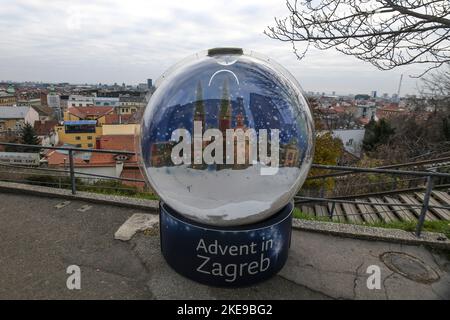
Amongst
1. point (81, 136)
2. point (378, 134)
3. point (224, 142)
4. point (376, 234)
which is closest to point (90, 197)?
point (224, 142)

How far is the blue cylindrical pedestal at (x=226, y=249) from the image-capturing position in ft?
10.0

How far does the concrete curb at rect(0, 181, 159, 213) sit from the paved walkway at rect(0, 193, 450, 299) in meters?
0.48

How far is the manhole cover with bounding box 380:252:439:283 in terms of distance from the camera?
3.42 meters

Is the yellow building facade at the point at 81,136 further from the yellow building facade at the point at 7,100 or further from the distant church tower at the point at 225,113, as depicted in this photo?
the yellow building facade at the point at 7,100

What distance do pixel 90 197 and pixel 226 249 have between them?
3.18 m

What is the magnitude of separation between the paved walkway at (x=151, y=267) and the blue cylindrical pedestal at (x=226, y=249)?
0.44 ft

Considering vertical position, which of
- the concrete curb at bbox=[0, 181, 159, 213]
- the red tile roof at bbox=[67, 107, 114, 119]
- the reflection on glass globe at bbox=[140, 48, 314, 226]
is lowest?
the red tile roof at bbox=[67, 107, 114, 119]

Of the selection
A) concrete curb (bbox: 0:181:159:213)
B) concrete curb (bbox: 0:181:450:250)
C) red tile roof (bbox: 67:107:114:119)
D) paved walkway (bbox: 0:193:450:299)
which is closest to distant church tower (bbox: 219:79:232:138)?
paved walkway (bbox: 0:193:450:299)

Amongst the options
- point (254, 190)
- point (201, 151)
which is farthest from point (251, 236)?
point (201, 151)

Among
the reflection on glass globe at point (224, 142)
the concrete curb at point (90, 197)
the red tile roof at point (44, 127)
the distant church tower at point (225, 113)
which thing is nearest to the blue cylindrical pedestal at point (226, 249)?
the reflection on glass globe at point (224, 142)

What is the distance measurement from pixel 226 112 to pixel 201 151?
45 cm

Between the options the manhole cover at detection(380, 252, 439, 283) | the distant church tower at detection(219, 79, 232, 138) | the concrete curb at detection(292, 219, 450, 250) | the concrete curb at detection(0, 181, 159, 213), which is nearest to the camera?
the distant church tower at detection(219, 79, 232, 138)

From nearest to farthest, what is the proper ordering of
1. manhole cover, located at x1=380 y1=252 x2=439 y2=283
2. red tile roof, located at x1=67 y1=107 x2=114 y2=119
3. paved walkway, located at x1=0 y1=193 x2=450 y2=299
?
paved walkway, located at x1=0 y1=193 x2=450 y2=299
manhole cover, located at x1=380 y1=252 x2=439 y2=283
red tile roof, located at x1=67 y1=107 x2=114 y2=119

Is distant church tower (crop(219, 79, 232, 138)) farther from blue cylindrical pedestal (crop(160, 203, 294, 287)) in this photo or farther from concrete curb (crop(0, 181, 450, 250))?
concrete curb (crop(0, 181, 450, 250))
